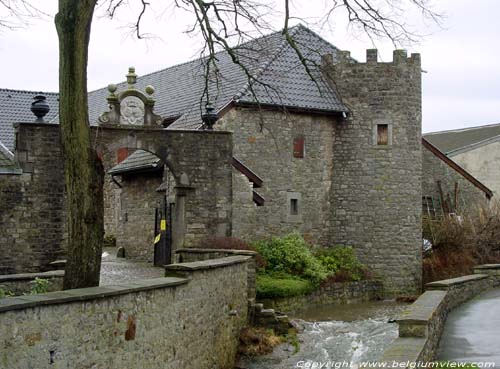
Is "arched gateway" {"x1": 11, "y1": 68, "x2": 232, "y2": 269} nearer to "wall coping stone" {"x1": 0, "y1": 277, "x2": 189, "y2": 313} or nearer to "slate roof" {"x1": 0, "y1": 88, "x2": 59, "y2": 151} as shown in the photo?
"wall coping stone" {"x1": 0, "y1": 277, "x2": 189, "y2": 313}

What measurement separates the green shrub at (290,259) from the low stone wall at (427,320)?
4.94m

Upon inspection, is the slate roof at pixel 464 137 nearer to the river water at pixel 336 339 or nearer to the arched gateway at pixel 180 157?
the river water at pixel 336 339

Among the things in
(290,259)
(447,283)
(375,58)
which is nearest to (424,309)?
(447,283)

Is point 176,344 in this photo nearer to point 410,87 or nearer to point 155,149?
point 155,149

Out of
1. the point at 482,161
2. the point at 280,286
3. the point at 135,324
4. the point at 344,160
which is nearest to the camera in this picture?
the point at 135,324

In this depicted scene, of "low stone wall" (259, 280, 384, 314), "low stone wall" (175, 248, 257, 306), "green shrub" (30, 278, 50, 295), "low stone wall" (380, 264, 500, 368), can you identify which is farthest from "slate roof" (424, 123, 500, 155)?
"green shrub" (30, 278, 50, 295)

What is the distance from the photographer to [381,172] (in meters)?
25.0

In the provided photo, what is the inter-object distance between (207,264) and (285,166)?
10.8 meters

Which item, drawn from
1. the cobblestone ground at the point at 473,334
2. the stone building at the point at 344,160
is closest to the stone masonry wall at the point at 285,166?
the stone building at the point at 344,160

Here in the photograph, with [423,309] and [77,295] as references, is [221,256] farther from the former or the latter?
[77,295]

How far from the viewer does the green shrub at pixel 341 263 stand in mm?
23500

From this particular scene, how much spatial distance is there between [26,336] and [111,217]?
25.2m

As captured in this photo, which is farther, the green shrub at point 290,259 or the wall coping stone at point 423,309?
the green shrub at point 290,259

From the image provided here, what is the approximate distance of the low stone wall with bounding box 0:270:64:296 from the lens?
11641mm
